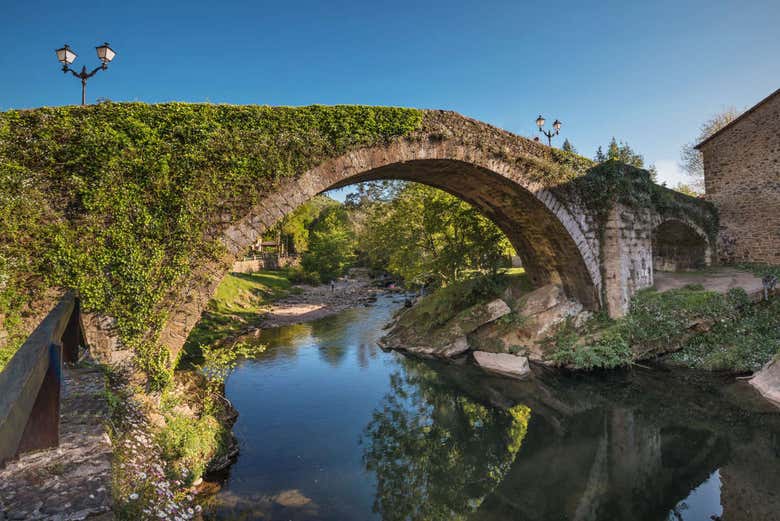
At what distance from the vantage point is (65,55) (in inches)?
264

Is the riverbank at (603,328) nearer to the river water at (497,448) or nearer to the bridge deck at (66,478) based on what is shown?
the river water at (497,448)

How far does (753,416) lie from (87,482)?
33.7ft

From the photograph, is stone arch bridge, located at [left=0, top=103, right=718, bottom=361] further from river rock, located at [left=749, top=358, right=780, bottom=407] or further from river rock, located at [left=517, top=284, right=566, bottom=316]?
river rock, located at [left=749, top=358, right=780, bottom=407]

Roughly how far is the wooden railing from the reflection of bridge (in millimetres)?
5240

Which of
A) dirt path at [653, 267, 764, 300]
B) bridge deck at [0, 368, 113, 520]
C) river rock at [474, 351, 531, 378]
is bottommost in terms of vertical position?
river rock at [474, 351, 531, 378]

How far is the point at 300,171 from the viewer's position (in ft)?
23.6

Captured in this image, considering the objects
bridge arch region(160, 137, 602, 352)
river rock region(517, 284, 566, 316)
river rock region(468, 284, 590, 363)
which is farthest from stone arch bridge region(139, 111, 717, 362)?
river rock region(468, 284, 590, 363)

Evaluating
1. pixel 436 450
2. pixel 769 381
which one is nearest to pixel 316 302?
pixel 436 450

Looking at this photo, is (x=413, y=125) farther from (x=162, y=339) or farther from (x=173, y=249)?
(x=162, y=339)

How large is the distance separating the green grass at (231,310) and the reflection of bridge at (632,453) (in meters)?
8.14

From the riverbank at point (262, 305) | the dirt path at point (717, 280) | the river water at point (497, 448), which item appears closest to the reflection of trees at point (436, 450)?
the river water at point (497, 448)

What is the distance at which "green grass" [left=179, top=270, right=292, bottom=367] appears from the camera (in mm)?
13688

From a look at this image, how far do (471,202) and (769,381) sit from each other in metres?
8.06

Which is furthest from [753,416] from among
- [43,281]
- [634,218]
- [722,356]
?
[43,281]
